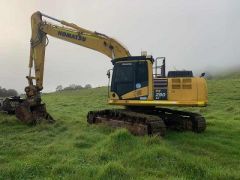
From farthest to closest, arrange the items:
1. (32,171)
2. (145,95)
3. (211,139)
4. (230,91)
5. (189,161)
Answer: (230,91), (145,95), (211,139), (189,161), (32,171)

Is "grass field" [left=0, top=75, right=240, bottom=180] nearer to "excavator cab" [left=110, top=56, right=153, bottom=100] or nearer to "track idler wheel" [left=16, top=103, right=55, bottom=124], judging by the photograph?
"track idler wheel" [left=16, top=103, right=55, bottom=124]

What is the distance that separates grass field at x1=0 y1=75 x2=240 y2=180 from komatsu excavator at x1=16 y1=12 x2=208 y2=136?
1.05 metres

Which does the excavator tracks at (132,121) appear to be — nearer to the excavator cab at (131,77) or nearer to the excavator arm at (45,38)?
the excavator cab at (131,77)

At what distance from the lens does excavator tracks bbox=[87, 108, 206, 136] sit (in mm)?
15789

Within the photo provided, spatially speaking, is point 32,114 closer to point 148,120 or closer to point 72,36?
point 72,36

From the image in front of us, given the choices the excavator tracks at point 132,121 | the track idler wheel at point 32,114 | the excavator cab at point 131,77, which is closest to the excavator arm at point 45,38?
the track idler wheel at point 32,114

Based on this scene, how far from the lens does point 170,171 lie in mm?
10977

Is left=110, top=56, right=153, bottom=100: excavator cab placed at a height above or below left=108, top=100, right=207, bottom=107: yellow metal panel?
above

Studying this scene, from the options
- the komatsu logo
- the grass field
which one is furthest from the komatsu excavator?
the grass field

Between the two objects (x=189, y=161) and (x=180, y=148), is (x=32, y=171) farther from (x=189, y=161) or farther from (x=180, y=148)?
(x=180, y=148)

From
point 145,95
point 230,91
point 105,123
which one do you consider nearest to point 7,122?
point 105,123

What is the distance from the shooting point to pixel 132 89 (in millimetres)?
17859

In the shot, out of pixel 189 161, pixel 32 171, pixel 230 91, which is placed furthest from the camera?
pixel 230 91

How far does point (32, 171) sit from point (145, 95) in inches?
308
